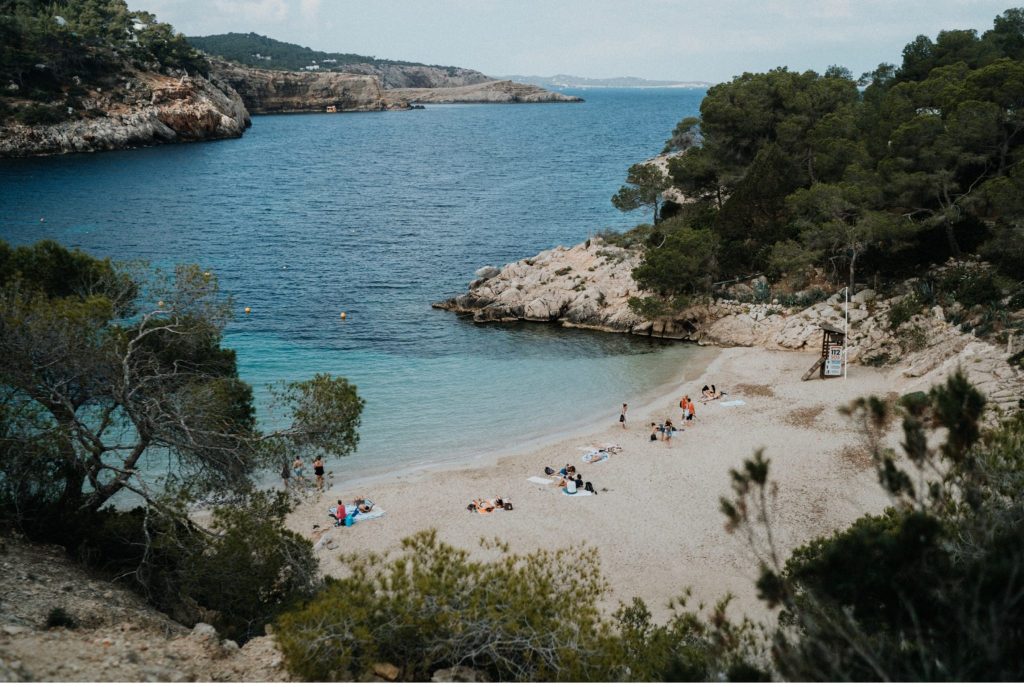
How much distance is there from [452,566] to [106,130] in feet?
349

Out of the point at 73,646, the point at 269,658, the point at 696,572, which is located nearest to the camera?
the point at 73,646

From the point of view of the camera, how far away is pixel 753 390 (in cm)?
2920

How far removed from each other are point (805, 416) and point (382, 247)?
38433 millimetres

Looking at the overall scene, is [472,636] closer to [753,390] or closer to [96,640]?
[96,640]

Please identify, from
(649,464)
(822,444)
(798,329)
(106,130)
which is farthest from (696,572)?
(106,130)

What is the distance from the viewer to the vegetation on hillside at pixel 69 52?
93.1 m

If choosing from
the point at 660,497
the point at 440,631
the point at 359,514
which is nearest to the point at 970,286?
the point at 660,497

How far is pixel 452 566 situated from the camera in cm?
1146

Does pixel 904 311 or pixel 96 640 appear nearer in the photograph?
pixel 96 640

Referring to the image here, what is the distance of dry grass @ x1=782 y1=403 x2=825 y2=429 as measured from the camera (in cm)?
2534

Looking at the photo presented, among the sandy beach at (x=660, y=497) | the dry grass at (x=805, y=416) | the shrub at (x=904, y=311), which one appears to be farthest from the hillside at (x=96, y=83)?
the shrub at (x=904, y=311)

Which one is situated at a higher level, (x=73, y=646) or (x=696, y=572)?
(x=73, y=646)

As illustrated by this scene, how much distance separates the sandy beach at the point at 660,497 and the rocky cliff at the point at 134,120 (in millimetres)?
90226

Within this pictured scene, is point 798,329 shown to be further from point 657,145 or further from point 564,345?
point 657,145
